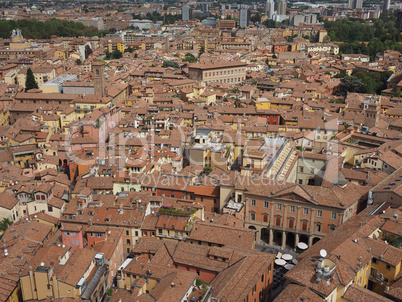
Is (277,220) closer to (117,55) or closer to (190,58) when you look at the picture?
(190,58)

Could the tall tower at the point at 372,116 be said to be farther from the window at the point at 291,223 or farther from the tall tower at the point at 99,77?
the tall tower at the point at 99,77

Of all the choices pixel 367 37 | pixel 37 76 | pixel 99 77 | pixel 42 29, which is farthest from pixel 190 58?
pixel 42 29

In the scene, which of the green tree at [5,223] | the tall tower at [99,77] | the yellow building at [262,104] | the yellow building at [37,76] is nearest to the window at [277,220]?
the green tree at [5,223]

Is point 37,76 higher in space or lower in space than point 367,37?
lower

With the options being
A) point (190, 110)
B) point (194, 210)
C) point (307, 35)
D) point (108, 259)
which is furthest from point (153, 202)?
point (307, 35)

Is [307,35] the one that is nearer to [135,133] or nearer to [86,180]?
[135,133]

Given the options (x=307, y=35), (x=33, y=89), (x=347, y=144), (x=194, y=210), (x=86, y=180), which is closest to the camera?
(x=194, y=210)

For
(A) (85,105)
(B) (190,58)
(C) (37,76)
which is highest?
(B) (190,58)

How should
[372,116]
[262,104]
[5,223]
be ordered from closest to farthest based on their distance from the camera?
[5,223] < [372,116] < [262,104]
